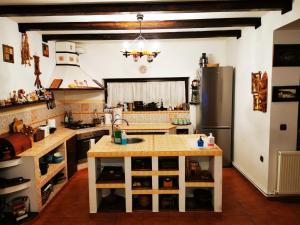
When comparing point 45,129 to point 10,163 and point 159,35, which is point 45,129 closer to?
point 10,163

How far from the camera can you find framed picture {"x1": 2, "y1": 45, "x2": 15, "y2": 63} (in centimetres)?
345

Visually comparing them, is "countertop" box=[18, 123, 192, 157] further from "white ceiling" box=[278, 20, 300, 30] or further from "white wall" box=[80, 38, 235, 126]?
"white ceiling" box=[278, 20, 300, 30]

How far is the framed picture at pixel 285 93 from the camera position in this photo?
11.1ft

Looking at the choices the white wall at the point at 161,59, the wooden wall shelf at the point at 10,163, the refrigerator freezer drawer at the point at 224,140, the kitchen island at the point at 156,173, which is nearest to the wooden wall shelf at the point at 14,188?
the wooden wall shelf at the point at 10,163

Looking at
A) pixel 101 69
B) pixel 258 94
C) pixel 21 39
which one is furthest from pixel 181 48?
pixel 21 39

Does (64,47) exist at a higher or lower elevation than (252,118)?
higher

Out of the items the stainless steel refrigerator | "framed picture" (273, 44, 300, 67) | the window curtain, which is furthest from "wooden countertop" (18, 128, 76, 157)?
"framed picture" (273, 44, 300, 67)

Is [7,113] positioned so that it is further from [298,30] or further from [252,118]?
[298,30]

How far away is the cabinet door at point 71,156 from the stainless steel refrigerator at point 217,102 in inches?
105

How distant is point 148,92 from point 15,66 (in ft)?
9.66

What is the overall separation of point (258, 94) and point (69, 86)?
371cm

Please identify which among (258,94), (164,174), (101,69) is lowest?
(164,174)

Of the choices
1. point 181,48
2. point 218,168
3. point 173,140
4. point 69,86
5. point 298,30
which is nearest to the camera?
point 218,168

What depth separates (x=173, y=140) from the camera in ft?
11.8
